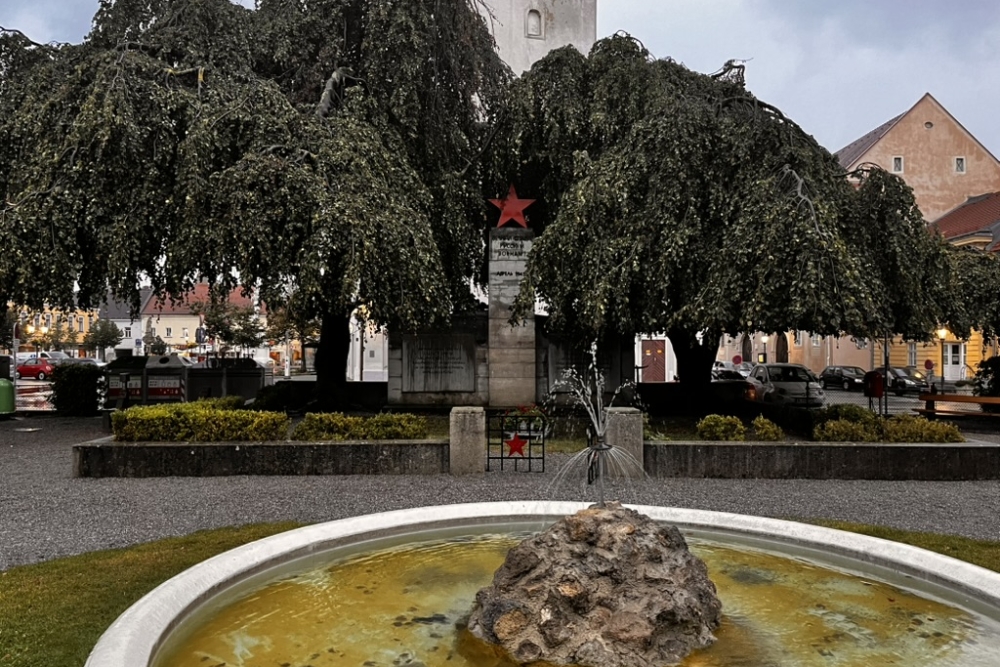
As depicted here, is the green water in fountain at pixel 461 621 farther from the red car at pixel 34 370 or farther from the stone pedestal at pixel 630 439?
the red car at pixel 34 370

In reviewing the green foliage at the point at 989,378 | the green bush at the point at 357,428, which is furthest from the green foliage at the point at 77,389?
the green foliage at the point at 989,378

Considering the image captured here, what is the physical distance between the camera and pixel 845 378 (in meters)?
35.8

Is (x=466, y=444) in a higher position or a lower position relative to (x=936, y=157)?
lower

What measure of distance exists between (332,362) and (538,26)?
35546 mm

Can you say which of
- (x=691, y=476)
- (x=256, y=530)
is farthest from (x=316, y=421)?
(x=691, y=476)

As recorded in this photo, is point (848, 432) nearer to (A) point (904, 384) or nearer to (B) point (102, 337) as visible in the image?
(A) point (904, 384)

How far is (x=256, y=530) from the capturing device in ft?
22.7

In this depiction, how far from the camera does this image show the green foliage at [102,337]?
68562 millimetres

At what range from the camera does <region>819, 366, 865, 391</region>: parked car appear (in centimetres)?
3501

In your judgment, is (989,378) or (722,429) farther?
(989,378)

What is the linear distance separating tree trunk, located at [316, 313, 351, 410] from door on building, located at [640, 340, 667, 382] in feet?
67.0

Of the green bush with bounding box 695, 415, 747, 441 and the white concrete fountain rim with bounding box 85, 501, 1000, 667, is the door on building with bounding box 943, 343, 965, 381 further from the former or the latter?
the white concrete fountain rim with bounding box 85, 501, 1000, 667

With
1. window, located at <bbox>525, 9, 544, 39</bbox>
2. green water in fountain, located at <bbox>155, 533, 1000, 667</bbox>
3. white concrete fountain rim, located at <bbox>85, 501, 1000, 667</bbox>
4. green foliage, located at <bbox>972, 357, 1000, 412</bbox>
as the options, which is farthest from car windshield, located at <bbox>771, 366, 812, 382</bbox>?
window, located at <bbox>525, 9, 544, 39</bbox>

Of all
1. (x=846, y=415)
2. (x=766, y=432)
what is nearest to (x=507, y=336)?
(x=766, y=432)
